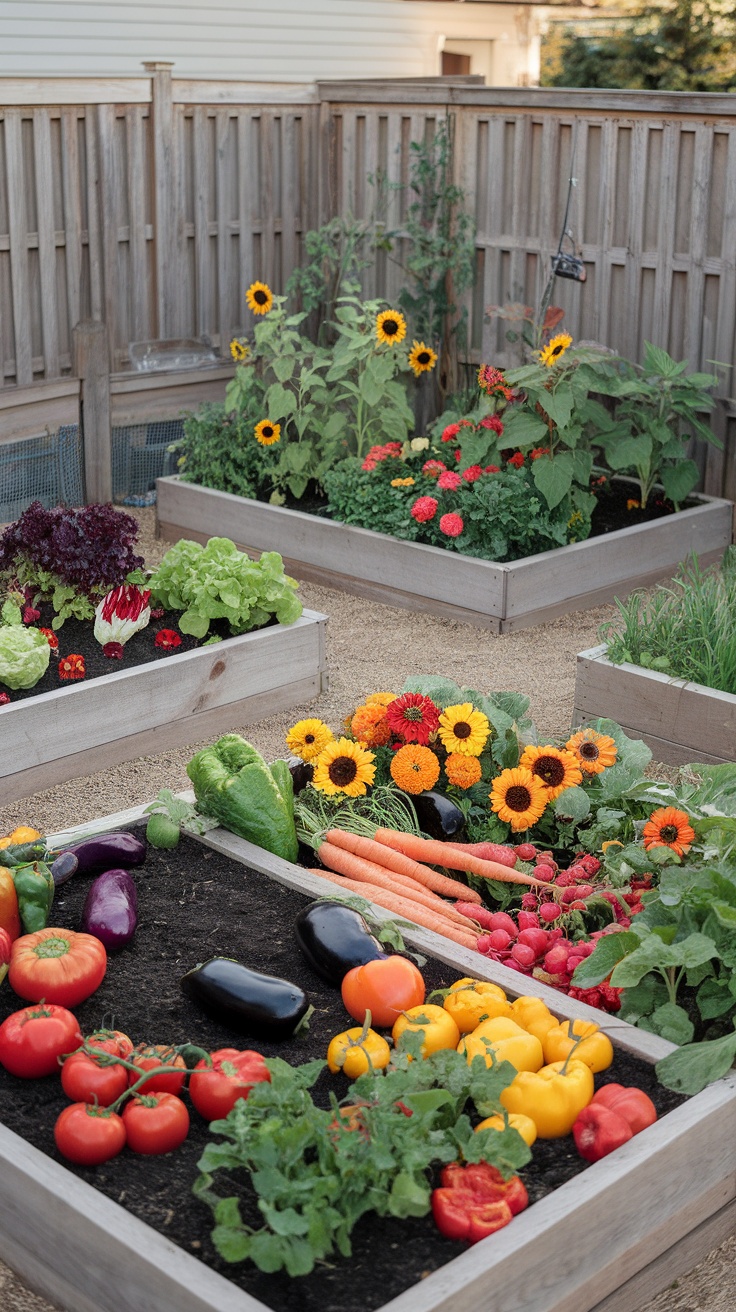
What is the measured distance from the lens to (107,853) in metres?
3.31

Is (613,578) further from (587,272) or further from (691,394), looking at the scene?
(587,272)

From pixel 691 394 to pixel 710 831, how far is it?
4.04m

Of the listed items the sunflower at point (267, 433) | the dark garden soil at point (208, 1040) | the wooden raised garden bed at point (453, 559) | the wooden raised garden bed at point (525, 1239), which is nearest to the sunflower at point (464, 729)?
the dark garden soil at point (208, 1040)

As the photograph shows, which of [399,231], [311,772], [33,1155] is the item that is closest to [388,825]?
[311,772]

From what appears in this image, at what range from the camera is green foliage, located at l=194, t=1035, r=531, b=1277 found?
2.07 m

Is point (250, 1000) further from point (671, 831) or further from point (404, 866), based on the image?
point (671, 831)

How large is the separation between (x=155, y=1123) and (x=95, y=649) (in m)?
2.78

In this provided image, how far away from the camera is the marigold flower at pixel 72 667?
15.2 feet

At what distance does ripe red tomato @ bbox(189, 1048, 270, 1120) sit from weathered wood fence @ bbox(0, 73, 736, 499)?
538 centimetres

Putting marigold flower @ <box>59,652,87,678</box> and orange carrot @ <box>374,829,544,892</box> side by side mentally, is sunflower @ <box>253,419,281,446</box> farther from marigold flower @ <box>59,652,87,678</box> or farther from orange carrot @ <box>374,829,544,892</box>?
orange carrot @ <box>374,829,544,892</box>

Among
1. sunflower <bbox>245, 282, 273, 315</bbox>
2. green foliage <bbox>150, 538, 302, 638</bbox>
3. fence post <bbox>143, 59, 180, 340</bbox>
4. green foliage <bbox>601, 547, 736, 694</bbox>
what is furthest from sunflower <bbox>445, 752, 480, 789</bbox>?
fence post <bbox>143, 59, 180, 340</bbox>

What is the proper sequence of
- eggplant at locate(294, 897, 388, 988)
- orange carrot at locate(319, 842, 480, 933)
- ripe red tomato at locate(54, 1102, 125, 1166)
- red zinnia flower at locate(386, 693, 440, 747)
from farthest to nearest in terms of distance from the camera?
red zinnia flower at locate(386, 693, 440, 747) → orange carrot at locate(319, 842, 480, 933) → eggplant at locate(294, 897, 388, 988) → ripe red tomato at locate(54, 1102, 125, 1166)

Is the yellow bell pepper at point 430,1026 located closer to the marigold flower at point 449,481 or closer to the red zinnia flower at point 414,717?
the red zinnia flower at point 414,717

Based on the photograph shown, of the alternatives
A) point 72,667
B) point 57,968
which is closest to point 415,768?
point 57,968
